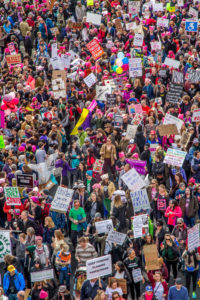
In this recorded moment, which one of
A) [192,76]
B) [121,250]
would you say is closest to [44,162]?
[121,250]

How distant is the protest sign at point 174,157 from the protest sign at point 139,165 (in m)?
0.58

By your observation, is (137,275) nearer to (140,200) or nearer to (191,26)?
(140,200)

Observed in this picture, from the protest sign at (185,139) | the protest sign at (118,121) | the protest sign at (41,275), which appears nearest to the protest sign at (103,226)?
the protest sign at (41,275)

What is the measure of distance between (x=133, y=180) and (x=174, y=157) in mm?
1618

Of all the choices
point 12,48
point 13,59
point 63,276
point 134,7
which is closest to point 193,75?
point 13,59

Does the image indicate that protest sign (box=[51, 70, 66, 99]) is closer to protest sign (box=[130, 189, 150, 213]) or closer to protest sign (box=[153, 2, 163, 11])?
protest sign (box=[130, 189, 150, 213])

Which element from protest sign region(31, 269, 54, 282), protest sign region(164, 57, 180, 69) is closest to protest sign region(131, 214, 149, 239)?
protest sign region(31, 269, 54, 282)

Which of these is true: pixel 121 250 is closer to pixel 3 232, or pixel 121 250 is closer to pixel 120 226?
pixel 120 226

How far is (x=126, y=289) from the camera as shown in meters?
15.1

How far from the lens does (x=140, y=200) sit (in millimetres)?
17547

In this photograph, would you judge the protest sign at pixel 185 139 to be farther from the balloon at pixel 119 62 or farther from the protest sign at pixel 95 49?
the protest sign at pixel 95 49

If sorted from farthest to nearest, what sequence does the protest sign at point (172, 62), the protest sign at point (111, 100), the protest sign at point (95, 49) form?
the protest sign at point (95, 49) < the protest sign at point (172, 62) < the protest sign at point (111, 100)

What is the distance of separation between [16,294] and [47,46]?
1751 cm

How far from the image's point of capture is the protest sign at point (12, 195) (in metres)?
18.0
